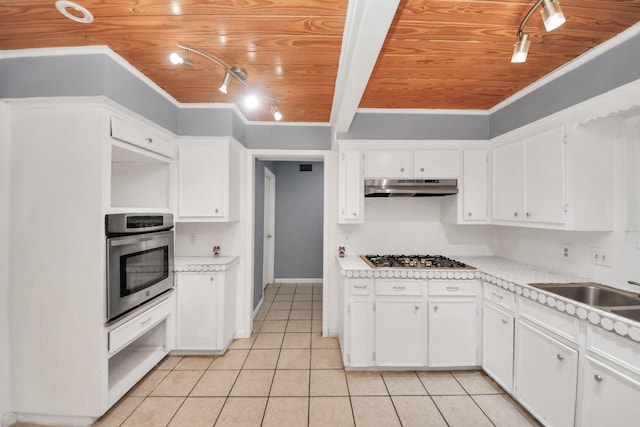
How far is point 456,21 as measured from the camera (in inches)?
58.0

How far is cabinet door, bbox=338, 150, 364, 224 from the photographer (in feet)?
9.02

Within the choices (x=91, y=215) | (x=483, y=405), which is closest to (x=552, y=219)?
Result: (x=483, y=405)

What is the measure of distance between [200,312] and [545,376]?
276cm

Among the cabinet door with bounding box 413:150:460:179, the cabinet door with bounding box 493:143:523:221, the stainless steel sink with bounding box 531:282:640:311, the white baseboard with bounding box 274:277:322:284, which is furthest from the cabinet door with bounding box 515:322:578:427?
the white baseboard with bounding box 274:277:322:284

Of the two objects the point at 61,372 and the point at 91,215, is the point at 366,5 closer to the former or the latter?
the point at 91,215

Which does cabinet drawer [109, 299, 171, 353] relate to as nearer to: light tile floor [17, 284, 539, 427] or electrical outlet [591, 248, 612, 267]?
light tile floor [17, 284, 539, 427]

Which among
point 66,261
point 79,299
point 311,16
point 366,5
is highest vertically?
point 311,16

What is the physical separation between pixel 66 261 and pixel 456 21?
2.83m

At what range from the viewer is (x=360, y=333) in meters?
2.36

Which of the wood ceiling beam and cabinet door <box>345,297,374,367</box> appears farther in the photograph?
cabinet door <box>345,297,374,367</box>

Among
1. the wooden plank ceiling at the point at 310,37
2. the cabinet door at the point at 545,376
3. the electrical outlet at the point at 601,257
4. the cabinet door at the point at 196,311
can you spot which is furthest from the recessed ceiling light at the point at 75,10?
the electrical outlet at the point at 601,257

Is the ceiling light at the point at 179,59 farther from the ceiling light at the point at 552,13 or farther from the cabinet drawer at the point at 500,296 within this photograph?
the cabinet drawer at the point at 500,296

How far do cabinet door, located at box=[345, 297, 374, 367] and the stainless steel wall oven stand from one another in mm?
1709

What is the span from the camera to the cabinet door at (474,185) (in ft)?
8.93
